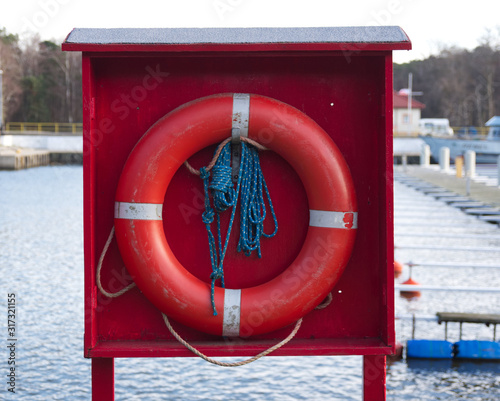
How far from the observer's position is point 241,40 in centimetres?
263

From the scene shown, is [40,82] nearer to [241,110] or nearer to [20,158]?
[20,158]

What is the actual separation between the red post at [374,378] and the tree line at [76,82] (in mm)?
40376

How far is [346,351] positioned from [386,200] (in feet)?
1.93

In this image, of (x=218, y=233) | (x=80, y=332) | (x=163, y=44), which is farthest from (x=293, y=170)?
(x=80, y=332)

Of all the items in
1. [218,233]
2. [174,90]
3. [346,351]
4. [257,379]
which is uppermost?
[174,90]

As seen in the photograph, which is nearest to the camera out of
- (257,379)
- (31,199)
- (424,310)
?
(257,379)

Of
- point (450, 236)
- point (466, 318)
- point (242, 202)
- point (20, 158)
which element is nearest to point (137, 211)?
point (242, 202)

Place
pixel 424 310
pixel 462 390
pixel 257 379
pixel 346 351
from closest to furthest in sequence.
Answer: pixel 346 351 < pixel 462 390 < pixel 257 379 < pixel 424 310

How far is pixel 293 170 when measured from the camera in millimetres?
2938

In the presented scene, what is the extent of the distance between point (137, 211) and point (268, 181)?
53 centimetres

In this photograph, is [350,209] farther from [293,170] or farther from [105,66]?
[105,66]

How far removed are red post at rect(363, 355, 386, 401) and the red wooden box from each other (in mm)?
87

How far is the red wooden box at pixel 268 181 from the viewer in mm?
2850

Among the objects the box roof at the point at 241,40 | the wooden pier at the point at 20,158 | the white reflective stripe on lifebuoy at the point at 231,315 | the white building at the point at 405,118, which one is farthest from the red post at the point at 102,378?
the white building at the point at 405,118
